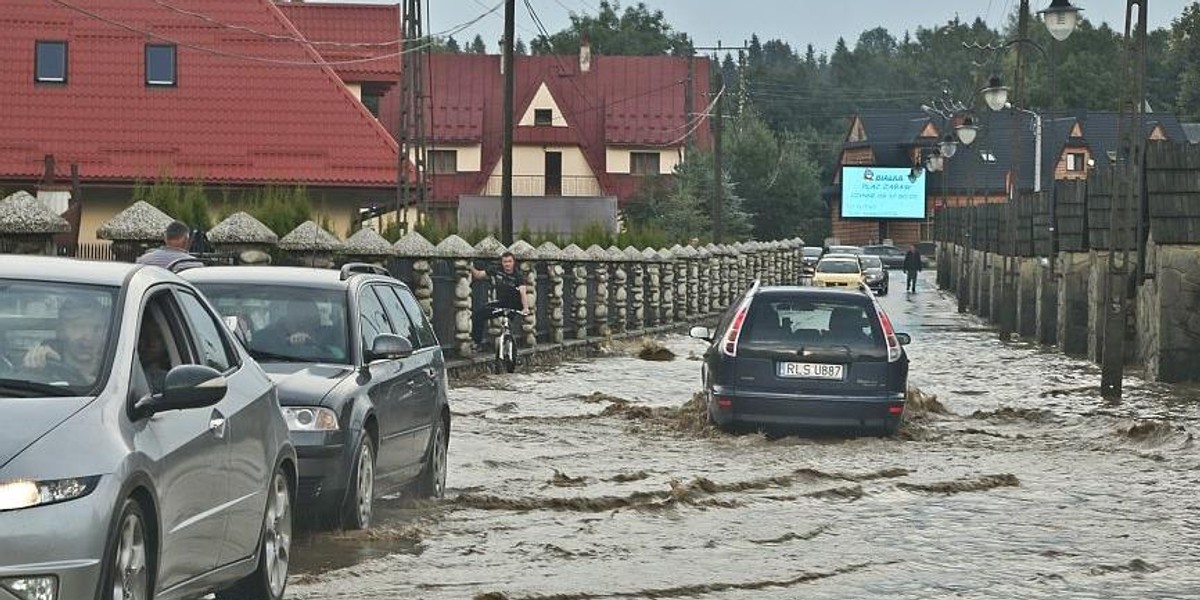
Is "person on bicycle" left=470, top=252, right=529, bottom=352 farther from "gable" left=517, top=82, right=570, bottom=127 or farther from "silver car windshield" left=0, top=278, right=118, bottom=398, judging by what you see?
"gable" left=517, top=82, right=570, bottom=127

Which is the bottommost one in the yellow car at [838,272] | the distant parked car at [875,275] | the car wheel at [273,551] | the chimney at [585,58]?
the distant parked car at [875,275]

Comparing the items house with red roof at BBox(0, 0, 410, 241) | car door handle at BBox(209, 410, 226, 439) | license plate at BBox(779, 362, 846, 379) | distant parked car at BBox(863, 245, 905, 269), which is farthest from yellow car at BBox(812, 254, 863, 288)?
car door handle at BBox(209, 410, 226, 439)

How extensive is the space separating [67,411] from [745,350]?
12.4 metres

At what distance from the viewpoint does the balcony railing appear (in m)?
101

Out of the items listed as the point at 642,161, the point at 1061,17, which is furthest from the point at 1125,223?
the point at 642,161

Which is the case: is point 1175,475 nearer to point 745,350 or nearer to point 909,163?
point 745,350

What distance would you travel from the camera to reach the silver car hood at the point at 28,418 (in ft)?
22.5

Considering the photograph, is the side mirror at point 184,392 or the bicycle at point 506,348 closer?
the side mirror at point 184,392

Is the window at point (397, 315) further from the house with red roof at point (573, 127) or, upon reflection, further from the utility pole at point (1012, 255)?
the house with red roof at point (573, 127)

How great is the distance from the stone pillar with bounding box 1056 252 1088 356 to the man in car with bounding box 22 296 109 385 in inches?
1189

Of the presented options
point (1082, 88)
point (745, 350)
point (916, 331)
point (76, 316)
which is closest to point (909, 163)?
point (1082, 88)

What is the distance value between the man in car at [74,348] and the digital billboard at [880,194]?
382ft

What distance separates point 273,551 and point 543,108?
93182 millimetres

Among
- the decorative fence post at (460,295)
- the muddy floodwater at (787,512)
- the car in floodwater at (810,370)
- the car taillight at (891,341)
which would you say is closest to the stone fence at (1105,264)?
the muddy floodwater at (787,512)
